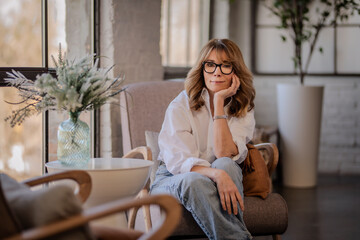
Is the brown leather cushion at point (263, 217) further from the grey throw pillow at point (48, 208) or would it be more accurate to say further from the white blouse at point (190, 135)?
the grey throw pillow at point (48, 208)

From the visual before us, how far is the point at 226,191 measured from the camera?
2422 mm

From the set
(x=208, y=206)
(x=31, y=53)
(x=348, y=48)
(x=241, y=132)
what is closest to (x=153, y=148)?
(x=241, y=132)

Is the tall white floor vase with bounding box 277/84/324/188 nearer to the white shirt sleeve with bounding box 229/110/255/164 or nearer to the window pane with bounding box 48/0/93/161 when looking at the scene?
the window pane with bounding box 48/0/93/161

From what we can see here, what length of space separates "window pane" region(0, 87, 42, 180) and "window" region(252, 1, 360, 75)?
2.96 metres

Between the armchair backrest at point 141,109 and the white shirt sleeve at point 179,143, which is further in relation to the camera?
the armchair backrest at point 141,109

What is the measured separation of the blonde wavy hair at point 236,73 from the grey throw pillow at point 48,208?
1.43 m

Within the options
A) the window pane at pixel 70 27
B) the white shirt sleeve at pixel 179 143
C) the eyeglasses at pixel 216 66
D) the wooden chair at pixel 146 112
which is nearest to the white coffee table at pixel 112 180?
the white shirt sleeve at pixel 179 143

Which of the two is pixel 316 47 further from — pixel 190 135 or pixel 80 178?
pixel 80 178

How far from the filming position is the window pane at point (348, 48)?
18.6 feet

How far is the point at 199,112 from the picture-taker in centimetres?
284

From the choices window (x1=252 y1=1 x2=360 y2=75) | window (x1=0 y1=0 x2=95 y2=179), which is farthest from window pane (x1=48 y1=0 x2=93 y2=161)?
window (x1=252 y1=1 x2=360 y2=75)

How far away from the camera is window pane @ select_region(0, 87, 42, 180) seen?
3.21m

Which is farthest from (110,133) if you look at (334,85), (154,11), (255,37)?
(334,85)

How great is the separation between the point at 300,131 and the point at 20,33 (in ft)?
9.26
